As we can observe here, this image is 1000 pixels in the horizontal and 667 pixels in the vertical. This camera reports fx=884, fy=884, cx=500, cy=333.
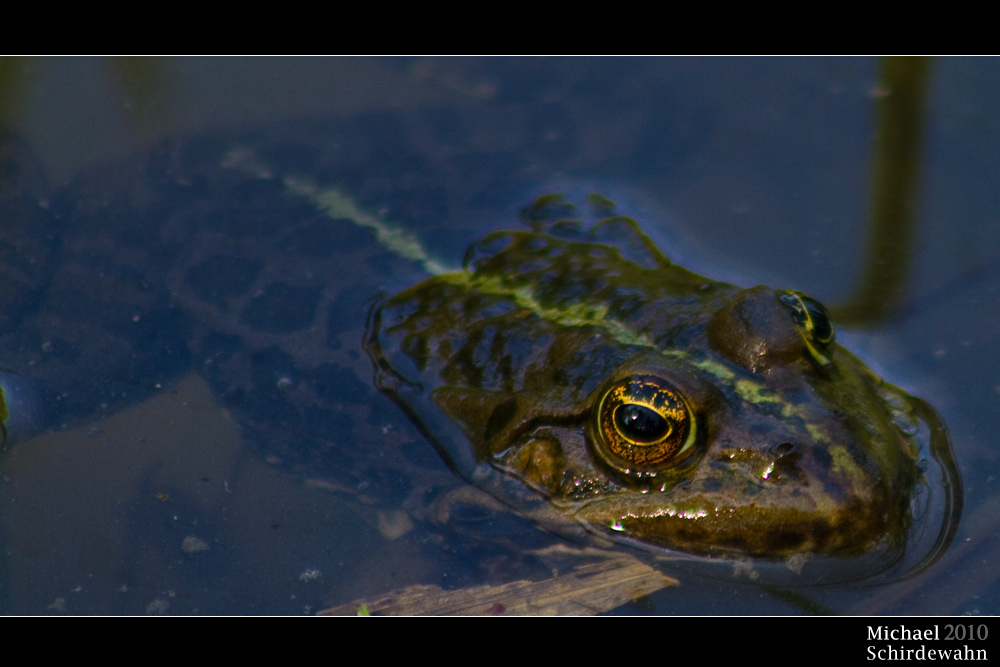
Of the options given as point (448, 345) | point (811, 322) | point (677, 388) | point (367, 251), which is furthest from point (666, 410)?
point (367, 251)

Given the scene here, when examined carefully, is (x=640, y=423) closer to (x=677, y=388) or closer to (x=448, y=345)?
(x=677, y=388)

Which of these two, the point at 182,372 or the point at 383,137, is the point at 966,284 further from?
the point at 182,372

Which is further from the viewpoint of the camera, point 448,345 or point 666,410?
point 448,345

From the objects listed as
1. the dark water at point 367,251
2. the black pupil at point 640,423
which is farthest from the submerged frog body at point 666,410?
the dark water at point 367,251

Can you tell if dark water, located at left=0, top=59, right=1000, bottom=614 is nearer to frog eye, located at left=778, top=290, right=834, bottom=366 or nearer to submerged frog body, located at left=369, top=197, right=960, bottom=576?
submerged frog body, located at left=369, top=197, right=960, bottom=576

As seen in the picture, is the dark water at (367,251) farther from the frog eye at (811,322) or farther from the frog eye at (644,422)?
the frog eye at (811,322)

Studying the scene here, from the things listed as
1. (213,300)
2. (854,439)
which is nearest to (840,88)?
(854,439)

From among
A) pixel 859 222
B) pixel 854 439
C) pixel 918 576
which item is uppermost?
pixel 859 222
